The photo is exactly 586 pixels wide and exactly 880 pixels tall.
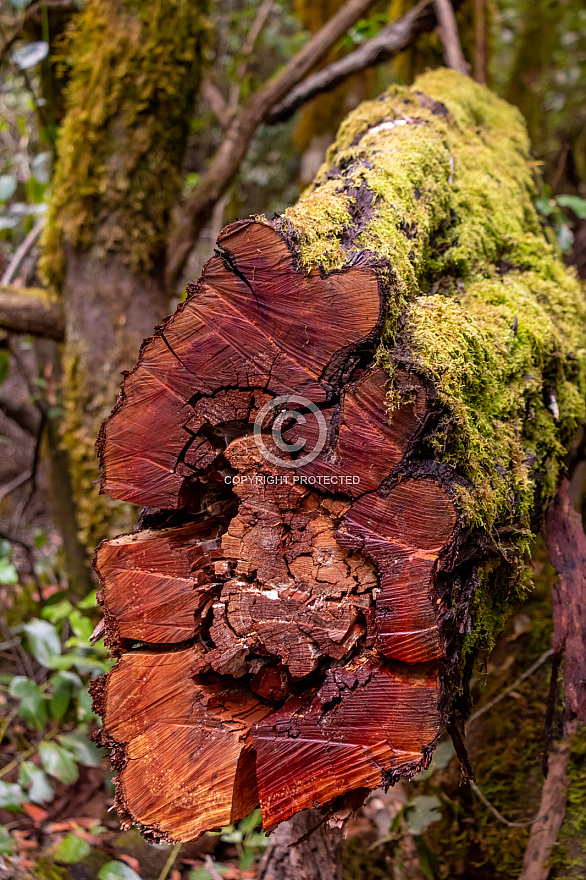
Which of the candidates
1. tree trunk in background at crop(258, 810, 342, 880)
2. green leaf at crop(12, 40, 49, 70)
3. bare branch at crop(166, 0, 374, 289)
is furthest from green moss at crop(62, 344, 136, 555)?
tree trunk in background at crop(258, 810, 342, 880)

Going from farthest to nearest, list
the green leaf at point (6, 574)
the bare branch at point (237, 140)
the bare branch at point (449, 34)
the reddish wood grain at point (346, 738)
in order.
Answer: the bare branch at point (449, 34)
the bare branch at point (237, 140)
the green leaf at point (6, 574)
the reddish wood grain at point (346, 738)

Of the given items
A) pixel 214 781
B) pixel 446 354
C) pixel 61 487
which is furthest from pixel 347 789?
pixel 61 487

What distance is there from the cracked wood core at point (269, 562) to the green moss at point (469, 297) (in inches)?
3.2

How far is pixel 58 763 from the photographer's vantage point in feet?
6.32

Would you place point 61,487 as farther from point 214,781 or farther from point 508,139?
point 508,139

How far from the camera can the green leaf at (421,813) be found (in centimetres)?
166

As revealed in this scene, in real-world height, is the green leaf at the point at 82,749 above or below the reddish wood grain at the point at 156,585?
below

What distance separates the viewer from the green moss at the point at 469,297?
3.36ft

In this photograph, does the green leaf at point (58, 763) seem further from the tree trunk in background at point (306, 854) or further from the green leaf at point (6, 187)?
the green leaf at point (6, 187)

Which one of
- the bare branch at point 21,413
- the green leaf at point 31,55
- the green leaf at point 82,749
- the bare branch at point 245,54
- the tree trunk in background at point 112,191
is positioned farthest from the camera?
the bare branch at point 245,54

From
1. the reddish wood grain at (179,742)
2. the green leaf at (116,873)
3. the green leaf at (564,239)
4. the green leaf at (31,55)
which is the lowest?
the green leaf at (116,873)

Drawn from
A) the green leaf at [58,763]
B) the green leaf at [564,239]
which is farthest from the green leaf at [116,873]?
the green leaf at [564,239]

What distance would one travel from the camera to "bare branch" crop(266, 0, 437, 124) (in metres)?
2.80

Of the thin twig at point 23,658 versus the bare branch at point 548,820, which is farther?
the thin twig at point 23,658
